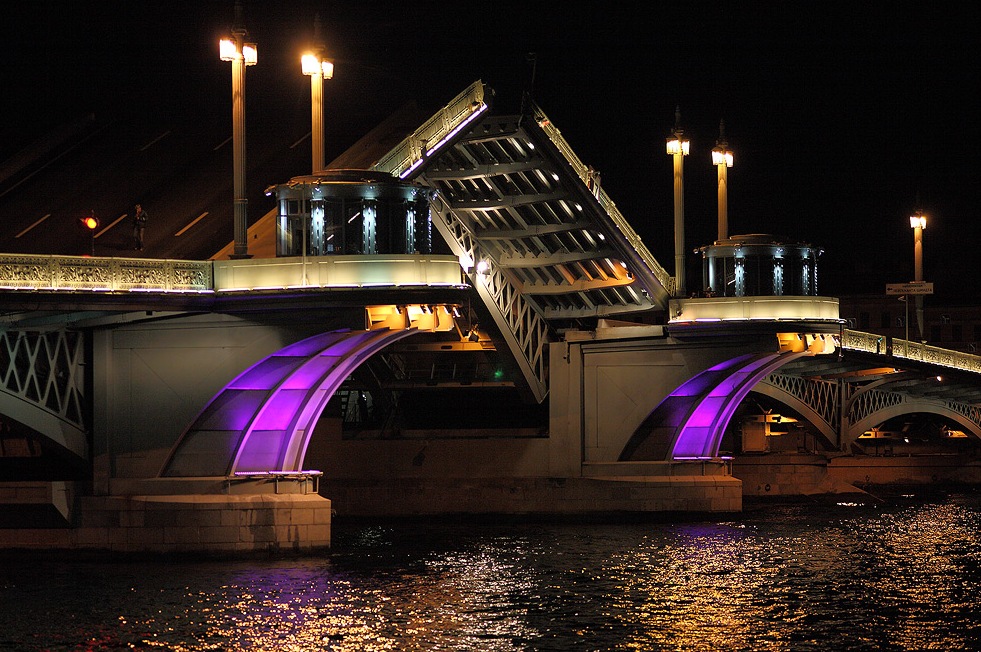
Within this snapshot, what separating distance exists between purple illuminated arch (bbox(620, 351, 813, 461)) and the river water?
20.3 ft

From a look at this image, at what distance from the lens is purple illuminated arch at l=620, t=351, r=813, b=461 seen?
58.0 meters

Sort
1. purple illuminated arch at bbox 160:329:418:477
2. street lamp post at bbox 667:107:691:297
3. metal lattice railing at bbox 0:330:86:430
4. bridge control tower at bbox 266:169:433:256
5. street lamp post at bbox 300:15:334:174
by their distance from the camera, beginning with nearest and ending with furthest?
metal lattice railing at bbox 0:330:86:430, bridge control tower at bbox 266:169:433:256, purple illuminated arch at bbox 160:329:418:477, street lamp post at bbox 300:15:334:174, street lamp post at bbox 667:107:691:297

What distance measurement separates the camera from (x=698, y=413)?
61.1 meters

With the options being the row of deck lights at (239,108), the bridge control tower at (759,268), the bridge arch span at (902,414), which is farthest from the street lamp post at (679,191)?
the bridge arch span at (902,414)

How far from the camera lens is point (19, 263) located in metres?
38.8

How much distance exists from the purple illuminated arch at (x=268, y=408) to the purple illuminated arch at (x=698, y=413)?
1672 centimetres

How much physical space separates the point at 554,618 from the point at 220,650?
729cm

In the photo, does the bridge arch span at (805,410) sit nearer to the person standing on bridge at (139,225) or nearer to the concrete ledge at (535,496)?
the concrete ledge at (535,496)

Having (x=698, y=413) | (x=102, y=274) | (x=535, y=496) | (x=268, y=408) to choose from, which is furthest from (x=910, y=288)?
(x=102, y=274)

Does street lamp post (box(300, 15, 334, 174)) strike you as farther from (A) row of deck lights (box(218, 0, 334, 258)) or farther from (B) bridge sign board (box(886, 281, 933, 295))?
(B) bridge sign board (box(886, 281, 933, 295))

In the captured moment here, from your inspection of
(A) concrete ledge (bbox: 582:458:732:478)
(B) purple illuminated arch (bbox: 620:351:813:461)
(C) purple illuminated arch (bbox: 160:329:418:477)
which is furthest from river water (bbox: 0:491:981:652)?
(B) purple illuminated arch (bbox: 620:351:813:461)

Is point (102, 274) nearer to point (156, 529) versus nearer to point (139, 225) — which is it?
point (139, 225)

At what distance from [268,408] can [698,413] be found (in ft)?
68.6

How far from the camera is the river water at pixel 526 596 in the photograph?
106ft
